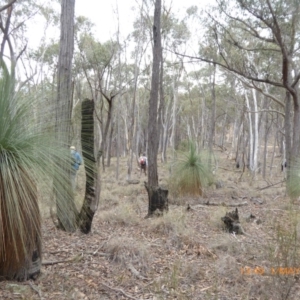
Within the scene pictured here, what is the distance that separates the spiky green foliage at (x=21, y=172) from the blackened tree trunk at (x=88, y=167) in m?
1.26

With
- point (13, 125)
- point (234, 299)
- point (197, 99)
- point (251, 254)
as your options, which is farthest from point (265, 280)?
point (197, 99)

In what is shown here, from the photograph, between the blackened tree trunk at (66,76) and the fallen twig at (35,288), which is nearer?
the fallen twig at (35,288)

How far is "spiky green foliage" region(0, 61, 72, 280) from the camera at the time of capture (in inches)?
89.0

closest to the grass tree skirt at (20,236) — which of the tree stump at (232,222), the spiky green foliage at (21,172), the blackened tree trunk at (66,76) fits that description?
the spiky green foliage at (21,172)

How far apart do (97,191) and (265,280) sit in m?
2.40

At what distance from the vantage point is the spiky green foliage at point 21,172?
7.41ft

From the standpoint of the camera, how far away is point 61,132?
9.04 feet

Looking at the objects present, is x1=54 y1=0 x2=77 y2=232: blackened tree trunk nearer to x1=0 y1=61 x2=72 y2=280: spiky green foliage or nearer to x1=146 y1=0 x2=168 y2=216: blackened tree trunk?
x1=0 y1=61 x2=72 y2=280: spiky green foliage

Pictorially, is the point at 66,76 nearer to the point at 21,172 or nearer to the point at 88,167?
the point at 88,167

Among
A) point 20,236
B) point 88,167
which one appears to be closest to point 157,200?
point 88,167

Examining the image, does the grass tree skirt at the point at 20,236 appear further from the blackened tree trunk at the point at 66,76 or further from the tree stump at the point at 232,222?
the tree stump at the point at 232,222

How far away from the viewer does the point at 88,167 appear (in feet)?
13.0

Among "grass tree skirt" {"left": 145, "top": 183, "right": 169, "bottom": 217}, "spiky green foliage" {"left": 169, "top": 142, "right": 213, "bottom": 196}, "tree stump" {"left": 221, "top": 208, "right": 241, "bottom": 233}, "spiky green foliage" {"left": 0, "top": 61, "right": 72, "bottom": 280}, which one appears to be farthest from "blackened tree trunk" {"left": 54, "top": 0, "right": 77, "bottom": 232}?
"spiky green foliage" {"left": 169, "top": 142, "right": 213, "bottom": 196}

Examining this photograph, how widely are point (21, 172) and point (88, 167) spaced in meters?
1.63
